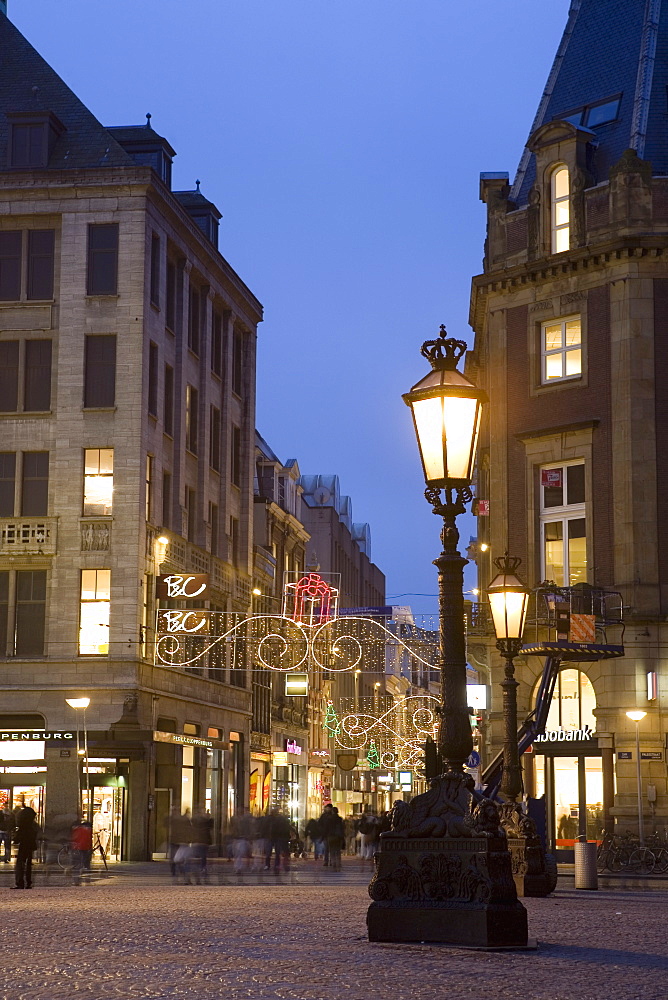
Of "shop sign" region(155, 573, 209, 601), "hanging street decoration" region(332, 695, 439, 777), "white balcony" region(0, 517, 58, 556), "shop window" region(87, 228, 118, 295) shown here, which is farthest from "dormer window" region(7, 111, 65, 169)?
"hanging street decoration" region(332, 695, 439, 777)

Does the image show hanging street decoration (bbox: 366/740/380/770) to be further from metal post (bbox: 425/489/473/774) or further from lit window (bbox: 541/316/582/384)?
metal post (bbox: 425/489/473/774)

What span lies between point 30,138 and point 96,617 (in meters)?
16.3

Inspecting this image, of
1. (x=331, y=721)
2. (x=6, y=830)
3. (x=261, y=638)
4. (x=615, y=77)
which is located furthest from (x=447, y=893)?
(x=331, y=721)

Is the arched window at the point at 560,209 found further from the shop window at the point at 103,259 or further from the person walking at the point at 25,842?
the person walking at the point at 25,842

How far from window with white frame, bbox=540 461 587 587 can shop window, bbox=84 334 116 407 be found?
50.0ft

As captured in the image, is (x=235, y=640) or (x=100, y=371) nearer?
(x=235, y=640)

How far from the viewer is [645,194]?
40.5 m

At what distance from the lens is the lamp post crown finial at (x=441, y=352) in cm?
1480

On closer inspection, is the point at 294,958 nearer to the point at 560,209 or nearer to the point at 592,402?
the point at 592,402

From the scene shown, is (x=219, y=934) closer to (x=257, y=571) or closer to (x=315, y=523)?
(x=257, y=571)

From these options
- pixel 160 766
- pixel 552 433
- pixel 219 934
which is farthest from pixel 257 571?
pixel 219 934

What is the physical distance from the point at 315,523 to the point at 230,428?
146 ft

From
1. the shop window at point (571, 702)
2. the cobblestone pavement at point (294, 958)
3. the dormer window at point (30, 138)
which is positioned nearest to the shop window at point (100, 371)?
the dormer window at point (30, 138)

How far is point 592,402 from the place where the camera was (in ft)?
135
